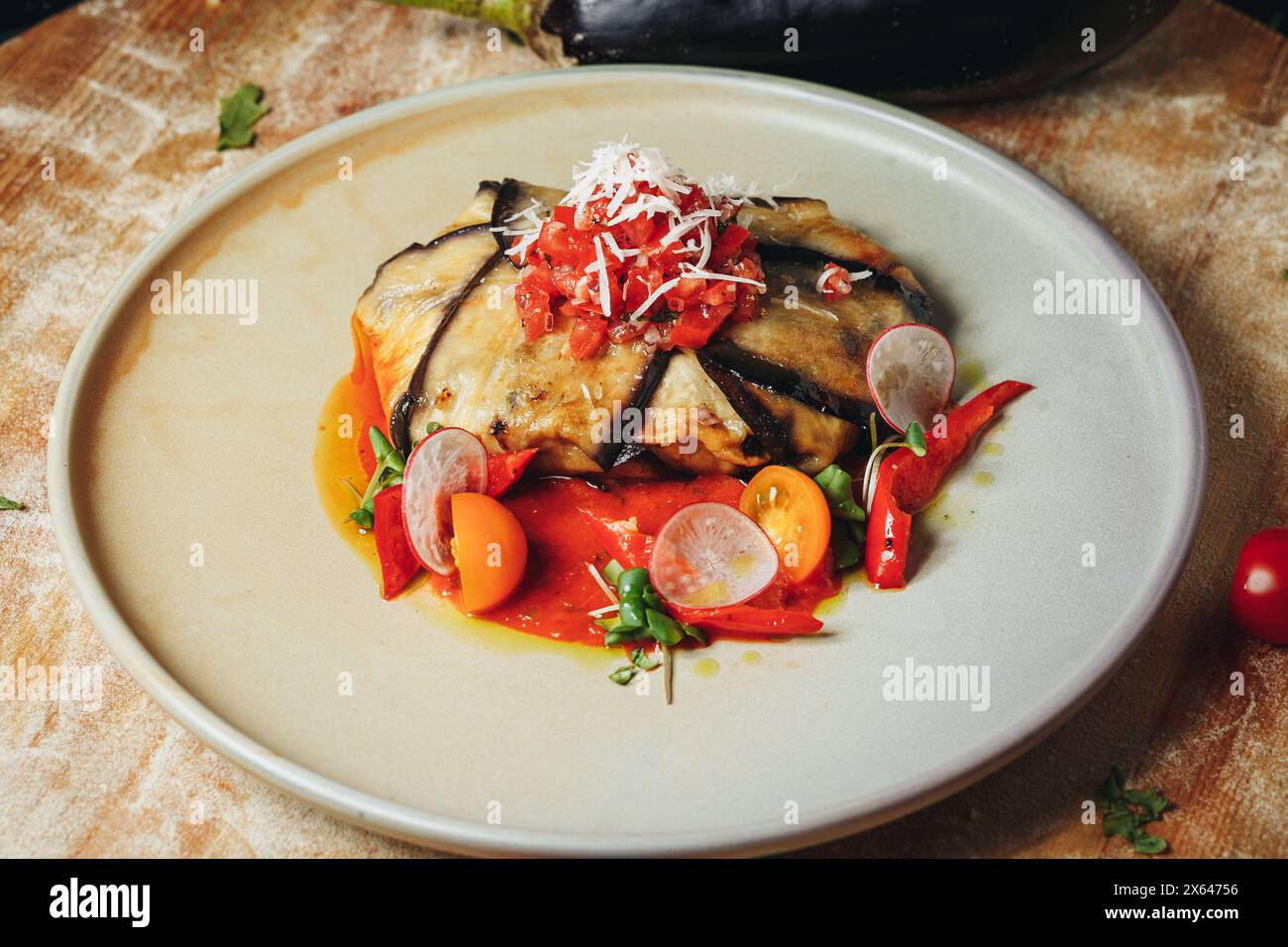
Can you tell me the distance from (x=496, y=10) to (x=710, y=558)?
374cm

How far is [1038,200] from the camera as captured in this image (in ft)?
16.9

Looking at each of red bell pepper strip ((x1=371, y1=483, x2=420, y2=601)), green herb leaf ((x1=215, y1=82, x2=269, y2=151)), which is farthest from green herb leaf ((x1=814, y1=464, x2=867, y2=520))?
green herb leaf ((x1=215, y1=82, x2=269, y2=151))

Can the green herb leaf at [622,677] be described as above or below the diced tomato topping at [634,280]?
below

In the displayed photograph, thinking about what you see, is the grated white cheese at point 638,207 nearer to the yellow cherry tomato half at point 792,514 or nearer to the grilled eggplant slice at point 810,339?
the grilled eggplant slice at point 810,339

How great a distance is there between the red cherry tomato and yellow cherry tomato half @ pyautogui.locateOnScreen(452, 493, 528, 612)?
242 cm

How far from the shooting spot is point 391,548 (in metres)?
4.25

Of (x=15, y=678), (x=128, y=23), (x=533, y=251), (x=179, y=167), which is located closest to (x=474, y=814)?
(x=15, y=678)

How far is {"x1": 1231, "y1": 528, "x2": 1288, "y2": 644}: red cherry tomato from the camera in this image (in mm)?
4023

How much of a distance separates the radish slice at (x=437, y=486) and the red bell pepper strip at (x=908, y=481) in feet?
4.67

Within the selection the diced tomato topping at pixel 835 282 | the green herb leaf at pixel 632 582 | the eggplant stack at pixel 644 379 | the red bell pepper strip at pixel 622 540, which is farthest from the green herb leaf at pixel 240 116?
the green herb leaf at pixel 632 582

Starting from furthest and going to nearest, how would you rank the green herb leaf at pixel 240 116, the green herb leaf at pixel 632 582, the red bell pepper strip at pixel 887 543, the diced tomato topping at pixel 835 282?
the green herb leaf at pixel 240 116 < the diced tomato topping at pixel 835 282 < the red bell pepper strip at pixel 887 543 < the green herb leaf at pixel 632 582

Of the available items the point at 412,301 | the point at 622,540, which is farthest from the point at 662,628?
the point at 412,301

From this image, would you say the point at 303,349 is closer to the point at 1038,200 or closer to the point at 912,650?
the point at 912,650

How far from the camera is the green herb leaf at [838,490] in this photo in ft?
14.1
